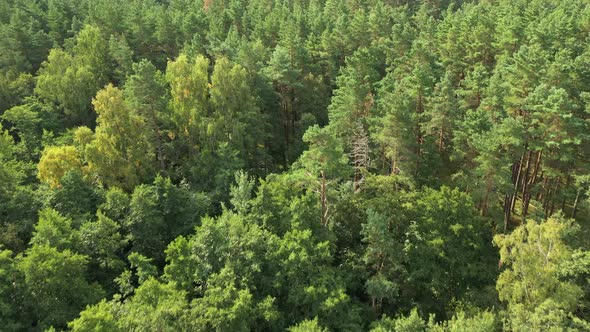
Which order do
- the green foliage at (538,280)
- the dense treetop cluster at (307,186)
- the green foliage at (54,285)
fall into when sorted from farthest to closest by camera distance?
the green foliage at (54,285), the dense treetop cluster at (307,186), the green foliage at (538,280)

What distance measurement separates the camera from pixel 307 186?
33625mm

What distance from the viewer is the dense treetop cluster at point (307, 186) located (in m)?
26.6

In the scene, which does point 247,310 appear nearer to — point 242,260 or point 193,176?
point 242,260

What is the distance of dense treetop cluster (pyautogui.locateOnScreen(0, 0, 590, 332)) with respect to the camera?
87.1 feet

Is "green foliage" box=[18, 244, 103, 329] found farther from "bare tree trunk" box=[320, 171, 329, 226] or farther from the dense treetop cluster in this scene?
"bare tree trunk" box=[320, 171, 329, 226]

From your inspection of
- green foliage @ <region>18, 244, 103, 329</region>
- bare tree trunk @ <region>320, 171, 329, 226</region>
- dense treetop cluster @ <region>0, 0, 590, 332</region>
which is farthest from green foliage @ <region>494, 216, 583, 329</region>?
green foliage @ <region>18, 244, 103, 329</region>

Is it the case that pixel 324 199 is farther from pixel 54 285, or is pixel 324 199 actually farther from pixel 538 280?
pixel 54 285

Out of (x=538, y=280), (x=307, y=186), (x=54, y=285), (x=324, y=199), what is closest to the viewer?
(x=538, y=280)

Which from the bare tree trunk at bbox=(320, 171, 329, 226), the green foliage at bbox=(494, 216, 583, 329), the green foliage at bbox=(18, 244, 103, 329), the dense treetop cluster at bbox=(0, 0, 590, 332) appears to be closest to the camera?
the green foliage at bbox=(494, 216, 583, 329)

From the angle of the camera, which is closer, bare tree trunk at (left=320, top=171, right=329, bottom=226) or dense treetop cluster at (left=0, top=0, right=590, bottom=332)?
dense treetop cluster at (left=0, top=0, right=590, bottom=332)

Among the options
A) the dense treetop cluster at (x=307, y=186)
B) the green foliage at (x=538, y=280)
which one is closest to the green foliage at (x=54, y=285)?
the dense treetop cluster at (x=307, y=186)

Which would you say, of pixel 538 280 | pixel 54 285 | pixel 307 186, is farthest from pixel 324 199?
pixel 54 285

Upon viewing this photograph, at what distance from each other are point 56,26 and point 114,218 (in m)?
39.0

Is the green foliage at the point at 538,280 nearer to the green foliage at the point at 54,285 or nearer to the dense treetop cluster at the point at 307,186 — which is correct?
the dense treetop cluster at the point at 307,186
